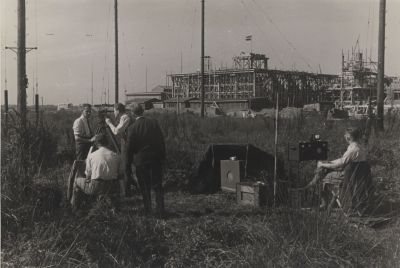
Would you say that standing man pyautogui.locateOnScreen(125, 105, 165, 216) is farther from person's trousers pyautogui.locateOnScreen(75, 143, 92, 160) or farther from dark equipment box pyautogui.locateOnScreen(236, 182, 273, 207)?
person's trousers pyautogui.locateOnScreen(75, 143, 92, 160)

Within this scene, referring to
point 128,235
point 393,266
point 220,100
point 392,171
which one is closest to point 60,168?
point 128,235

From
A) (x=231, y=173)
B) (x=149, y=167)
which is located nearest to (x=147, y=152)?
(x=149, y=167)

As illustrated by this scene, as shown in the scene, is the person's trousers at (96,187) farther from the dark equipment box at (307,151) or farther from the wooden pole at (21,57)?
the wooden pole at (21,57)

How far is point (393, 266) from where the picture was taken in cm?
485

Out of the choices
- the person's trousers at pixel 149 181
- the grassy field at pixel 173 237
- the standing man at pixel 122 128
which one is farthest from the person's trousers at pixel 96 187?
the standing man at pixel 122 128

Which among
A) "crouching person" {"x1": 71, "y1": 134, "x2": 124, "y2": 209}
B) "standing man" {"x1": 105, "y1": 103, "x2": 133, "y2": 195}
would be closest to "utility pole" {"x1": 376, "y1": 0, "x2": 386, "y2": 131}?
"standing man" {"x1": 105, "y1": 103, "x2": 133, "y2": 195}

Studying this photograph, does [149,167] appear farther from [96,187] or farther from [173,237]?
[173,237]

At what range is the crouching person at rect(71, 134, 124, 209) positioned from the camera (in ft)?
22.8

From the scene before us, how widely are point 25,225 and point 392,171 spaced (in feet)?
26.3

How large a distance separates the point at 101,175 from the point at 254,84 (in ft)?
194

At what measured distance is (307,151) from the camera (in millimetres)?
8359

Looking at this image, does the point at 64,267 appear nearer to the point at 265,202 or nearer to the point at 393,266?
the point at 393,266

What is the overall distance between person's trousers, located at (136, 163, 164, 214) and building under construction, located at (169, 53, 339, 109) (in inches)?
2093

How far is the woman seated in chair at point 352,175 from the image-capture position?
23.4 feet
